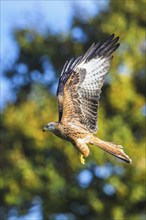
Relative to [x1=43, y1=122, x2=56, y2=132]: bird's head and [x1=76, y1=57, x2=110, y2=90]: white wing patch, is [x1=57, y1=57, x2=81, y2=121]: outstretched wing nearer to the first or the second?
[x1=76, y1=57, x2=110, y2=90]: white wing patch

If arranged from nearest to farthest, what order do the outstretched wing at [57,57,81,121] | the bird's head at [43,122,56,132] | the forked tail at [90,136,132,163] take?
the forked tail at [90,136,132,163], the bird's head at [43,122,56,132], the outstretched wing at [57,57,81,121]

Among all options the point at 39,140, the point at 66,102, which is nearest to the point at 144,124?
the point at 39,140

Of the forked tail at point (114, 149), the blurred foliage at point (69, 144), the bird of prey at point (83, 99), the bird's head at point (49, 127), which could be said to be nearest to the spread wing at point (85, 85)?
the bird of prey at point (83, 99)

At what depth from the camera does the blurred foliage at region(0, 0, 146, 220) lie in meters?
21.8

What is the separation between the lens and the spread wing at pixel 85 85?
993cm

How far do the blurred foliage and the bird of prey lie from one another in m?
10.4

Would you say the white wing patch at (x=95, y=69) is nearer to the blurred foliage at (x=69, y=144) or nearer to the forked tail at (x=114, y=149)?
the forked tail at (x=114, y=149)

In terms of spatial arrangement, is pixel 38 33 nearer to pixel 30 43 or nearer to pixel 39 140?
pixel 30 43

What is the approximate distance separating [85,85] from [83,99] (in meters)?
0.25

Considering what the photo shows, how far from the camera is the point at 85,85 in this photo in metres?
10.3

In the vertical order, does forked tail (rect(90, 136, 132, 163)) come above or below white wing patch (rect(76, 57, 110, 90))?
below

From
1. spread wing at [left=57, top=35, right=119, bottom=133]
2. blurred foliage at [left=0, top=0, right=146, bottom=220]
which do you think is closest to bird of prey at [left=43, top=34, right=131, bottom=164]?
spread wing at [left=57, top=35, right=119, bottom=133]

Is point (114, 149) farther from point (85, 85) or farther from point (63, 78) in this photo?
point (63, 78)

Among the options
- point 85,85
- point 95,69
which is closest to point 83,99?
point 85,85
